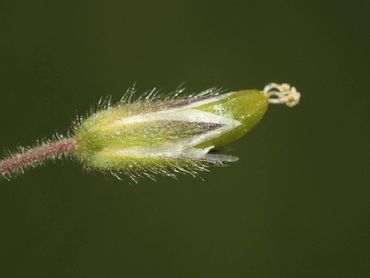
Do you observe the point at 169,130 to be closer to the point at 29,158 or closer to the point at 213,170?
the point at 29,158

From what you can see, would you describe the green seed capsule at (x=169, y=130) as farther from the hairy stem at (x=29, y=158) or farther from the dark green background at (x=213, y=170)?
the dark green background at (x=213, y=170)

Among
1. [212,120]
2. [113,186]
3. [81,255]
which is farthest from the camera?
[113,186]

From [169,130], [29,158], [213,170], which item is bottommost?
[169,130]

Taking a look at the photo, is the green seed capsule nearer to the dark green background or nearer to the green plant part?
the green plant part

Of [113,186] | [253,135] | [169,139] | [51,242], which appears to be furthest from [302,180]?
[169,139]

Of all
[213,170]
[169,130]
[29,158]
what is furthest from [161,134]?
[213,170]

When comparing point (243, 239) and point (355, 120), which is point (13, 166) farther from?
point (355, 120)

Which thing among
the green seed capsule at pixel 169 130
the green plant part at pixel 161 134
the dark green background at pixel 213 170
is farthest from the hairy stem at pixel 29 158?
the dark green background at pixel 213 170
